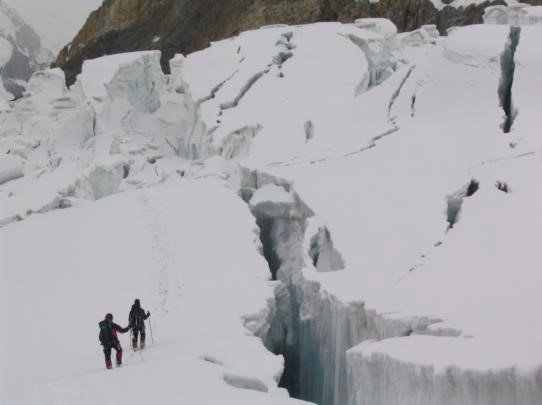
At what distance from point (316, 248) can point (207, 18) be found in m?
50.2

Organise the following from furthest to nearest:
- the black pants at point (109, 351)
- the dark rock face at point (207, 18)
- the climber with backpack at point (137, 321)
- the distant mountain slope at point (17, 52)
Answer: the distant mountain slope at point (17, 52) < the dark rock face at point (207, 18) < the climber with backpack at point (137, 321) < the black pants at point (109, 351)

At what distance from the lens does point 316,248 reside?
1536 centimetres

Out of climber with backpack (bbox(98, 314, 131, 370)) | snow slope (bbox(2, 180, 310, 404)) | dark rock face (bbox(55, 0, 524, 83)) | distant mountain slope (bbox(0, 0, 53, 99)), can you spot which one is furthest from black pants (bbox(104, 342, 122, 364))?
distant mountain slope (bbox(0, 0, 53, 99))

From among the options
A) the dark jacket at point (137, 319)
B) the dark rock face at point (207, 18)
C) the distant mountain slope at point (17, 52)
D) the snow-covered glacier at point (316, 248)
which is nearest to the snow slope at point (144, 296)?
the snow-covered glacier at point (316, 248)

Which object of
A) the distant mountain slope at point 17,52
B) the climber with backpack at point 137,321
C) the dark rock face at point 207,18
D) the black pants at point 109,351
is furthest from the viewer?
the distant mountain slope at point 17,52

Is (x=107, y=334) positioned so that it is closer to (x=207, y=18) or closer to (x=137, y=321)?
(x=137, y=321)

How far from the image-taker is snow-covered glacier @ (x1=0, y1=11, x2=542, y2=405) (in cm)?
1031

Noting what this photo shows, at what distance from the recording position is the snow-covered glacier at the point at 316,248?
10312 millimetres

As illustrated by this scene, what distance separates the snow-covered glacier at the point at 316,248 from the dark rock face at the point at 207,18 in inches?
960

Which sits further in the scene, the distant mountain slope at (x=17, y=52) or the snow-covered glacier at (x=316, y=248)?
the distant mountain slope at (x=17, y=52)

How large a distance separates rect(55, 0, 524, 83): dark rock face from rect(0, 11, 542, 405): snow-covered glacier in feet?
80.0

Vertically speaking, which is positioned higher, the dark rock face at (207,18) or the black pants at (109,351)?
the dark rock face at (207,18)

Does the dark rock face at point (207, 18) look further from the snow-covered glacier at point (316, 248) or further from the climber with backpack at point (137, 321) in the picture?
the climber with backpack at point (137, 321)

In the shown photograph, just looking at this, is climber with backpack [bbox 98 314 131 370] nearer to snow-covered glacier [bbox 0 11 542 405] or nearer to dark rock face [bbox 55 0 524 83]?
snow-covered glacier [bbox 0 11 542 405]
